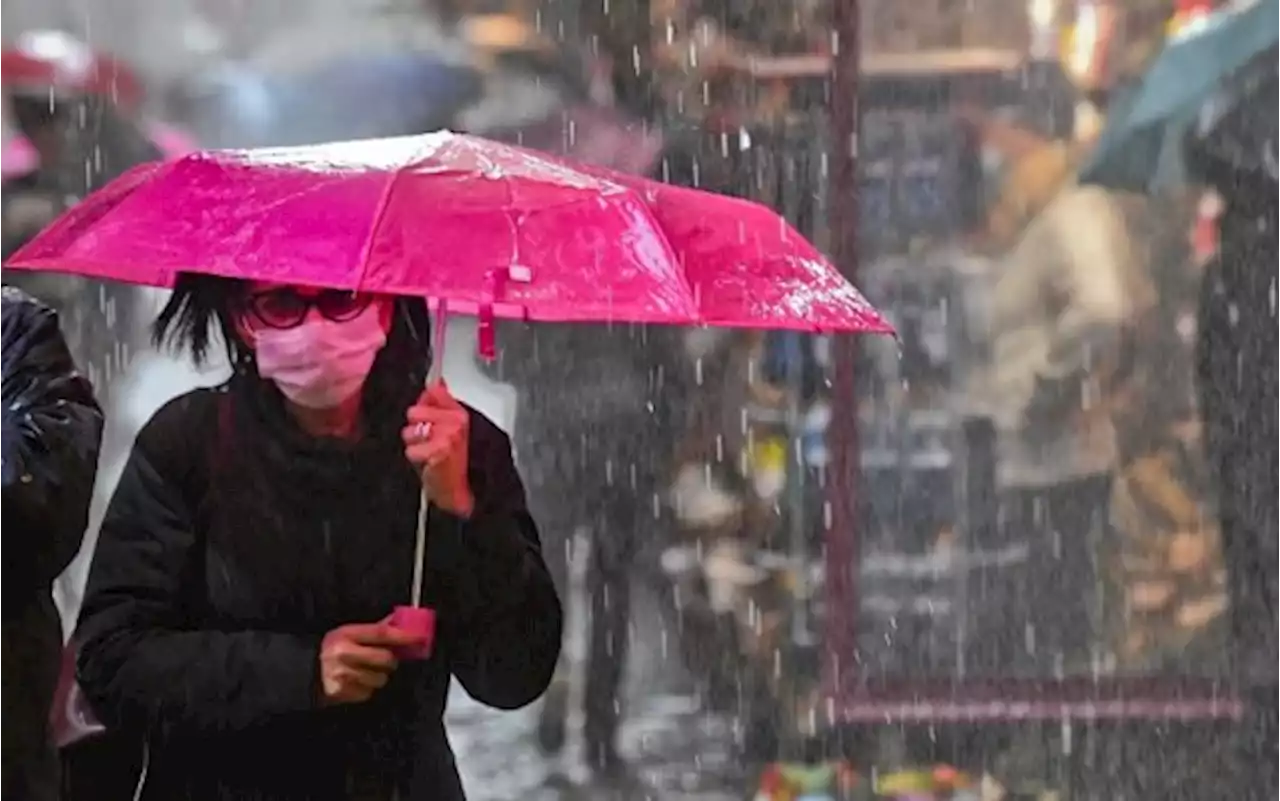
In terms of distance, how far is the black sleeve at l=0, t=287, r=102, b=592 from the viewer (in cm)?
202

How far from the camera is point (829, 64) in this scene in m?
3.68

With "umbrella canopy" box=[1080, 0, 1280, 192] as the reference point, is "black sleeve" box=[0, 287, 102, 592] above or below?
below

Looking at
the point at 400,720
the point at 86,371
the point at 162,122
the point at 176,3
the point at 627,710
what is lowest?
the point at 627,710

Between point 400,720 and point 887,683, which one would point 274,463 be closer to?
point 400,720

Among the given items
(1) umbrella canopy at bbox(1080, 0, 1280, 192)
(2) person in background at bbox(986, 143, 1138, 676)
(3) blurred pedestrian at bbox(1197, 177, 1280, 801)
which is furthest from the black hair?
(3) blurred pedestrian at bbox(1197, 177, 1280, 801)

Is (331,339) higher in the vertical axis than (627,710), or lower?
higher

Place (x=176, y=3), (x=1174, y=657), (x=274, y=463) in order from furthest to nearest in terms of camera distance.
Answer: (x=1174, y=657)
(x=176, y=3)
(x=274, y=463)

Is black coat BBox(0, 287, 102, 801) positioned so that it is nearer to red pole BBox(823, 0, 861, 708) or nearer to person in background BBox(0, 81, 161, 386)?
person in background BBox(0, 81, 161, 386)

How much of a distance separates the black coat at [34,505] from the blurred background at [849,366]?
1476 mm

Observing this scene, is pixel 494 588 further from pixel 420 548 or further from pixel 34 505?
pixel 34 505

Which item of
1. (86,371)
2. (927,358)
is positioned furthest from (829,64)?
(86,371)

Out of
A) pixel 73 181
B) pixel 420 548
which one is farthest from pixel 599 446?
pixel 420 548

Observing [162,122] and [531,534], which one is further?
[162,122]

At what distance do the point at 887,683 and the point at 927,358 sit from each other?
0.65 metres
